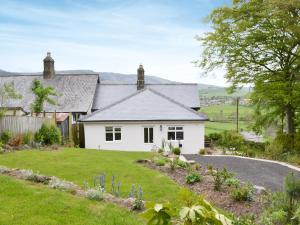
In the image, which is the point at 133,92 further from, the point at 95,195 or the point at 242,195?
the point at 95,195

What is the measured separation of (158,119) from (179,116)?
1775 mm

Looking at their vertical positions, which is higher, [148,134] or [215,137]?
[148,134]

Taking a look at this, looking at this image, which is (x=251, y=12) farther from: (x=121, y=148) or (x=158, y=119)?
(x=121, y=148)

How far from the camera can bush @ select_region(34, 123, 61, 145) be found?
2356 cm

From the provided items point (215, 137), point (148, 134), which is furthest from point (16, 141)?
point (215, 137)

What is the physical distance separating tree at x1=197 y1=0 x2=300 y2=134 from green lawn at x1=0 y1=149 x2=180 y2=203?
14614 millimetres

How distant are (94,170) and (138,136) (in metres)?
15.2

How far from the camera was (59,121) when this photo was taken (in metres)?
28.2

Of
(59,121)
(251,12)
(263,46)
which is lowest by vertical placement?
(59,121)

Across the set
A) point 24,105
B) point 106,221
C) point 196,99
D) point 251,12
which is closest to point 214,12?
point 251,12

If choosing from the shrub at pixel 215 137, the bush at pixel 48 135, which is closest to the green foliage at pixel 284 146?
the shrub at pixel 215 137

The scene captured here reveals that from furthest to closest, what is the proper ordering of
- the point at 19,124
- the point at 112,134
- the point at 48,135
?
the point at 112,134 → the point at 48,135 → the point at 19,124

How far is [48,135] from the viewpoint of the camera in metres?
24.1

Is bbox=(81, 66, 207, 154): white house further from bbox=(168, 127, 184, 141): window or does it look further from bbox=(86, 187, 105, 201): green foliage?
bbox=(86, 187, 105, 201): green foliage
